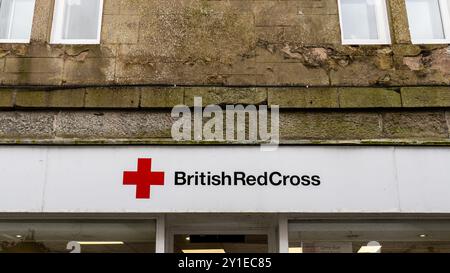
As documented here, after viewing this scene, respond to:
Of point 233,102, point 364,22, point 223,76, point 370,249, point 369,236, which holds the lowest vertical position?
point 370,249

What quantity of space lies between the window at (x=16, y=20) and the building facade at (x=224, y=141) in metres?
0.04

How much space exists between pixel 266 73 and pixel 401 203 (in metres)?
2.00

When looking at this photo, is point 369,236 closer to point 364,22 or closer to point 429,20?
point 364,22

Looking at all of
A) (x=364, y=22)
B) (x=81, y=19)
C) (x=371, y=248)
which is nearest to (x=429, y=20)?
(x=364, y=22)

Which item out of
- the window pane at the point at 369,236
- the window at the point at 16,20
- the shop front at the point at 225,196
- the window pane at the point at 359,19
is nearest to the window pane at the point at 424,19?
the window pane at the point at 359,19

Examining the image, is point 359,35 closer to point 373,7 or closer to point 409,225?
point 373,7

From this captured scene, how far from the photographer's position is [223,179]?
5961mm

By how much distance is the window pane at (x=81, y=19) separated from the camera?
6688mm

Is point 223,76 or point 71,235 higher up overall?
point 223,76

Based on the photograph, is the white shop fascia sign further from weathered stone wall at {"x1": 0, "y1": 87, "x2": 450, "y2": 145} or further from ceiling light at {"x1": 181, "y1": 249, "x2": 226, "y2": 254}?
ceiling light at {"x1": 181, "y1": 249, "x2": 226, "y2": 254}

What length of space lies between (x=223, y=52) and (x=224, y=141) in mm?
1077

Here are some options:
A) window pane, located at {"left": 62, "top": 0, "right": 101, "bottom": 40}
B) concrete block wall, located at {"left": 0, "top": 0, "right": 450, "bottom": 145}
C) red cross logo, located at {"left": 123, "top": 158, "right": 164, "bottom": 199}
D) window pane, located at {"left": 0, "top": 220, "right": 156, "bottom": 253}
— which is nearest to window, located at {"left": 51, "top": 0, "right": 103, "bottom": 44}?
window pane, located at {"left": 62, "top": 0, "right": 101, "bottom": 40}

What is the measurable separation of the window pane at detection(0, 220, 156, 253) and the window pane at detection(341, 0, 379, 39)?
10.5ft

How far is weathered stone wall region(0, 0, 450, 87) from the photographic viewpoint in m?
6.38
